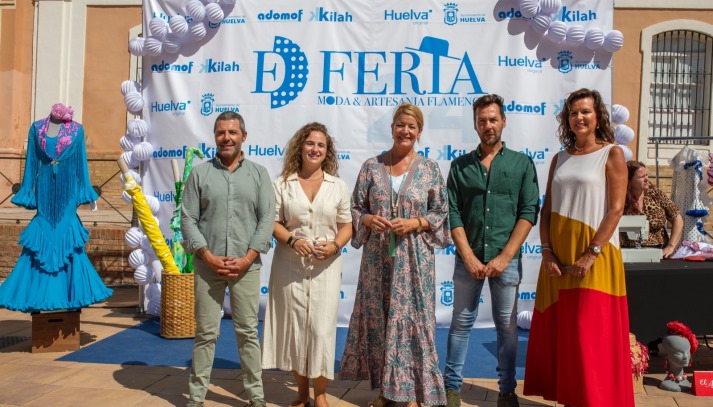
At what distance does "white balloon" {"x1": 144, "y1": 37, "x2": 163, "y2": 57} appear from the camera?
242 inches

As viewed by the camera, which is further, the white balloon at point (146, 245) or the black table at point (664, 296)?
the white balloon at point (146, 245)

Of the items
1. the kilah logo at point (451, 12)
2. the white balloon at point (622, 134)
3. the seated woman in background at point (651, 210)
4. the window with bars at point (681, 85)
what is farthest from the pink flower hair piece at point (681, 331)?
the window with bars at point (681, 85)

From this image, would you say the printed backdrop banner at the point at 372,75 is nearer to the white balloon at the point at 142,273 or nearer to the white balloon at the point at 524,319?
the white balloon at the point at 524,319

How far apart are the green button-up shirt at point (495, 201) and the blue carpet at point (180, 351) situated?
1.29 metres

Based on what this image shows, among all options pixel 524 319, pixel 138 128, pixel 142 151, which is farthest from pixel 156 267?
pixel 524 319

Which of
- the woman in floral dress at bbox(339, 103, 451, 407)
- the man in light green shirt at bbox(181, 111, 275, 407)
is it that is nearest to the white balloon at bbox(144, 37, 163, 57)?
the man in light green shirt at bbox(181, 111, 275, 407)

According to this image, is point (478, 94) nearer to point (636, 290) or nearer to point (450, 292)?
point (450, 292)

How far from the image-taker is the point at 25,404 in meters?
3.96

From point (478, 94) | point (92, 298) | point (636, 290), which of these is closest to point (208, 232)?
point (92, 298)

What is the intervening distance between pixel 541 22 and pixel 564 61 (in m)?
0.41

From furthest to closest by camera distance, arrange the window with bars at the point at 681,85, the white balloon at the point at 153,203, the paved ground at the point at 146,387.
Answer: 1. the window with bars at the point at 681,85
2. the white balloon at the point at 153,203
3. the paved ground at the point at 146,387

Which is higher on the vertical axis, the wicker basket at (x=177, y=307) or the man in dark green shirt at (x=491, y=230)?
the man in dark green shirt at (x=491, y=230)

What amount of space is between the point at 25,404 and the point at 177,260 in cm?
217

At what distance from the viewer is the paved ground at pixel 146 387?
4.07 m
